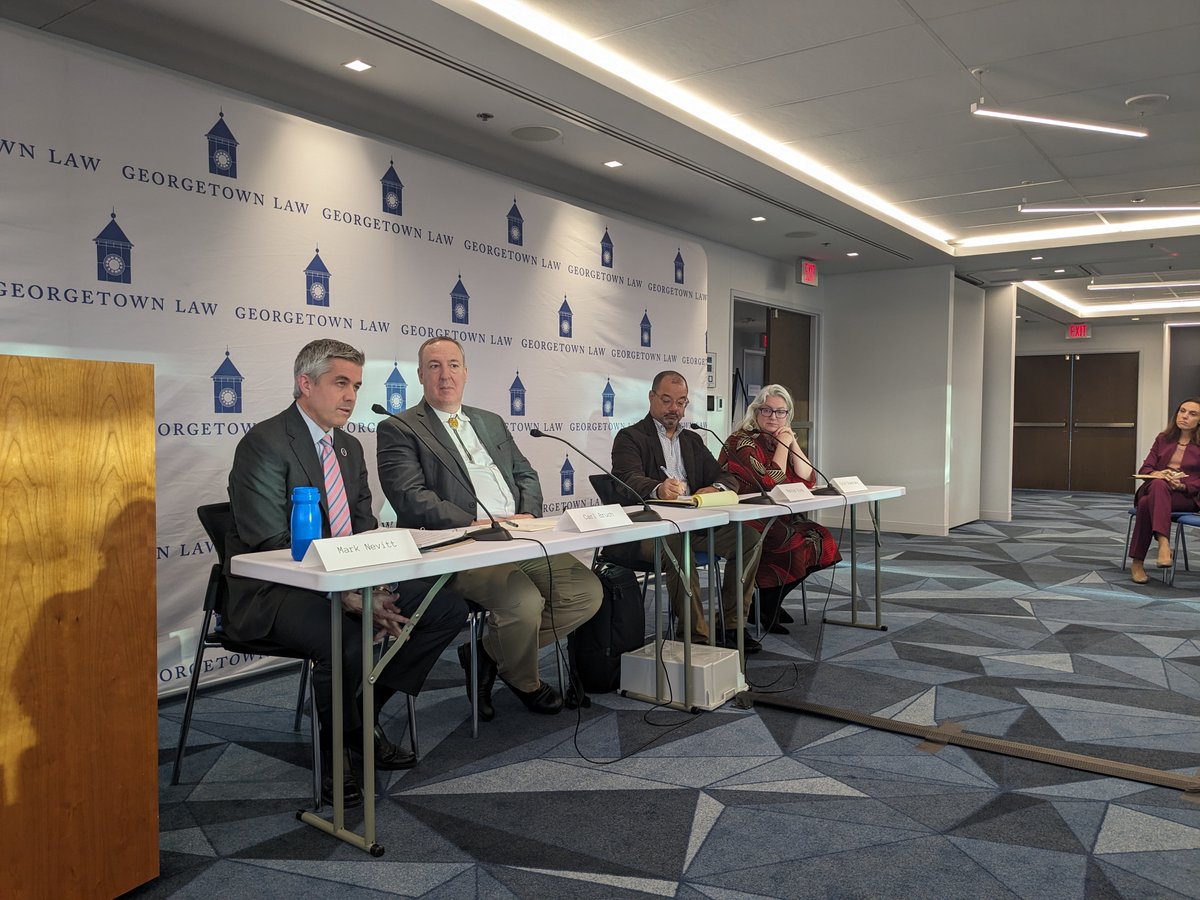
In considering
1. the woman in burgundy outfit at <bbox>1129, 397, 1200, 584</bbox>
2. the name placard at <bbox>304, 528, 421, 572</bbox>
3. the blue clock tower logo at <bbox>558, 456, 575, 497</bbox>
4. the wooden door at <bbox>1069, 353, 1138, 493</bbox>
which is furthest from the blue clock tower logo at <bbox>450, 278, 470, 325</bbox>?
the wooden door at <bbox>1069, 353, 1138, 493</bbox>

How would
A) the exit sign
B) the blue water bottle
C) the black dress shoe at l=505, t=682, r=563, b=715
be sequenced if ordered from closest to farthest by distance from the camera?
the blue water bottle < the black dress shoe at l=505, t=682, r=563, b=715 < the exit sign

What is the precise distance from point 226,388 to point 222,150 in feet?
3.18

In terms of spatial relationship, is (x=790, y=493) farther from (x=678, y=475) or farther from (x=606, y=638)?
(x=606, y=638)

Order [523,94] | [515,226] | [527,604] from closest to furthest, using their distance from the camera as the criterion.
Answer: [527,604], [523,94], [515,226]

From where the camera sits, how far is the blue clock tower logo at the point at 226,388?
357 centimetres

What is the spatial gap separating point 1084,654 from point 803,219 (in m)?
3.73

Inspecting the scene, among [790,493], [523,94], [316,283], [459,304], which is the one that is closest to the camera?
[790,493]

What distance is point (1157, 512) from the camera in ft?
19.7

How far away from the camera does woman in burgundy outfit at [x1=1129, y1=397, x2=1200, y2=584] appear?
6.00 metres

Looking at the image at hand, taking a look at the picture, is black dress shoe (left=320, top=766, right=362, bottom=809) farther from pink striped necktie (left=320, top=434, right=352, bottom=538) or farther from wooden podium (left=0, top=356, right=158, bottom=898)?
pink striped necktie (left=320, top=434, right=352, bottom=538)

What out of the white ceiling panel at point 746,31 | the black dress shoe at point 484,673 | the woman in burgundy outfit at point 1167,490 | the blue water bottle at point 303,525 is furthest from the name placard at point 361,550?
the woman in burgundy outfit at point 1167,490

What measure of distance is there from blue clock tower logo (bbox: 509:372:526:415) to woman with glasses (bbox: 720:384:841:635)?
1264 mm

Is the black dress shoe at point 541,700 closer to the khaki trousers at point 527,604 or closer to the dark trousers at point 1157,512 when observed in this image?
the khaki trousers at point 527,604

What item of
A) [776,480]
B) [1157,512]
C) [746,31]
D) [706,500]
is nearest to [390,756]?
[706,500]
